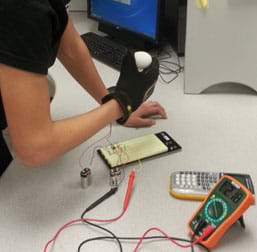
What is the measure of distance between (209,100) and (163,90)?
165 millimetres

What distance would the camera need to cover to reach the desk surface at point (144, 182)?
33.3 inches

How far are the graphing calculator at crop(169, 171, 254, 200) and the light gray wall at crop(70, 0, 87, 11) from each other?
1380mm

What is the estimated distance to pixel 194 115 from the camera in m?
1.27

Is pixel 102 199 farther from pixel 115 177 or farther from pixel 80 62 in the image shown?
pixel 80 62

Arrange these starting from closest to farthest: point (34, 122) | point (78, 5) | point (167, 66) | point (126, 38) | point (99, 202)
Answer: point (34, 122) < point (99, 202) < point (167, 66) < point (126, 38) < point (78, 5)

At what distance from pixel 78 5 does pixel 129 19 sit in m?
0.53

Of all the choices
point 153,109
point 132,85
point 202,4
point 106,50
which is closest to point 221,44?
point 202,4

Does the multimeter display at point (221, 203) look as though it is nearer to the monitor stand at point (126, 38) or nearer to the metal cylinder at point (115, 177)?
the metal cylinder at point (115, 177)

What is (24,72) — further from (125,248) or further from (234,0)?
(234,0)

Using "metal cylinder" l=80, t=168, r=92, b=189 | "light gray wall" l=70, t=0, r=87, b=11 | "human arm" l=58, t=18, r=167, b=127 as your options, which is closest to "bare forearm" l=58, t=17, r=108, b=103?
"human arm" l=58, t=18, r=167, b=127

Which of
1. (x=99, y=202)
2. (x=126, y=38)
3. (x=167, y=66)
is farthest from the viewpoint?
(x=126, y=38)

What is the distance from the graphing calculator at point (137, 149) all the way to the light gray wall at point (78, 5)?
1.19 meters

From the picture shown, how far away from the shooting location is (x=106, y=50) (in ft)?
5.52

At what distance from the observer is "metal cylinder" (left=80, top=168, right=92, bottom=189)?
98cm
